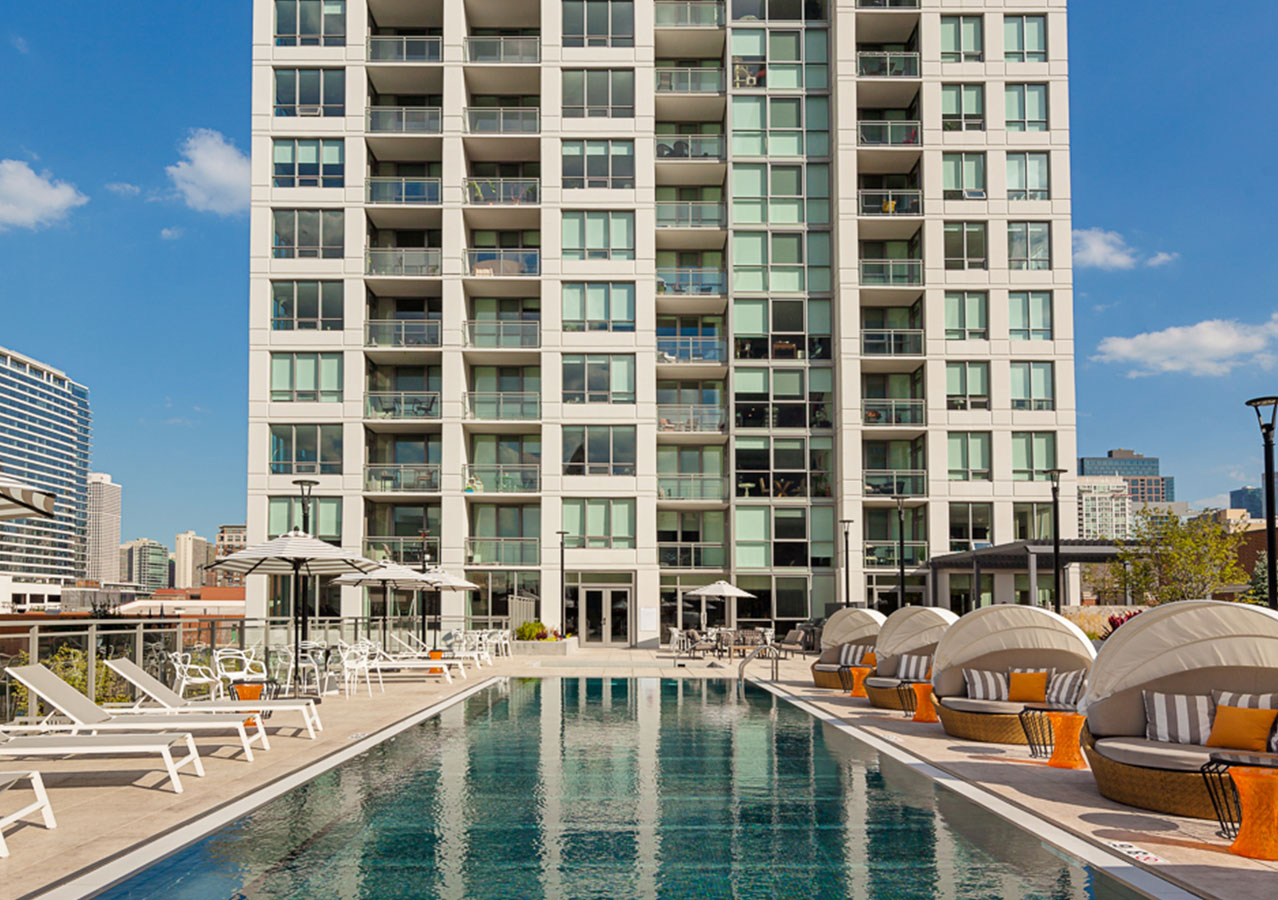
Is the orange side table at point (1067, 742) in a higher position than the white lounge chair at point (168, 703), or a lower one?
lower

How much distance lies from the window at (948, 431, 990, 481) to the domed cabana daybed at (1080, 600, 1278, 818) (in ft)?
104

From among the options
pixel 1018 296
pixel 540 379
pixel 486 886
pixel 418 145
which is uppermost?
pixel 418 145

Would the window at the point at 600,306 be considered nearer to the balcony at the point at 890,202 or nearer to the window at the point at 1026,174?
the balcony at the point at 890,202

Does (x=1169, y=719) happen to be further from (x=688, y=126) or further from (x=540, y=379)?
(x=688, y=126)

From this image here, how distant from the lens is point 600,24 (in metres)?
42.7

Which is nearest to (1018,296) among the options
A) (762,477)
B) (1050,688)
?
(762,477)

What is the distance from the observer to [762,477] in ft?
138

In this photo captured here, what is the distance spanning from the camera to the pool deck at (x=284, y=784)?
24.1 feet

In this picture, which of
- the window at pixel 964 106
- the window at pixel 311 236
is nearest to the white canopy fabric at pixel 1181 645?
the window at pixel 964 106

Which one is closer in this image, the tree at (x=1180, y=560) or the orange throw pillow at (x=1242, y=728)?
the orange throw pillow at (x=1242, y=728)

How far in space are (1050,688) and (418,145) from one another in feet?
115

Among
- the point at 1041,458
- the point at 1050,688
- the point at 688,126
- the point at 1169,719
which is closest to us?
the point at 1169,719

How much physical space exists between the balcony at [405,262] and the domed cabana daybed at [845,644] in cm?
2439

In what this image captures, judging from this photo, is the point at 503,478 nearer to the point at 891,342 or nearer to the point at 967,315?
the point at 891,342
